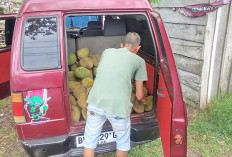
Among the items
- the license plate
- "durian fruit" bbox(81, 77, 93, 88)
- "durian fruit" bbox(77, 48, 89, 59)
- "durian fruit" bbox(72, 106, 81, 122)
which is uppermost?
"durian fruit" bbox(77, 48, 89, 59)

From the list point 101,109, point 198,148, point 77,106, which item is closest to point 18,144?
A: point 77,106

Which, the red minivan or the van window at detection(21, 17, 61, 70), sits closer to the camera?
the red minivan

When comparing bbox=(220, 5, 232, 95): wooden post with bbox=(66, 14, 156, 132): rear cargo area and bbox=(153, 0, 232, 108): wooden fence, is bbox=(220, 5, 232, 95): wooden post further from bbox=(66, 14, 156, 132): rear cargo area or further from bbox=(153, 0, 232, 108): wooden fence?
bbox=(66, 14, 156, 132): rear cargo area

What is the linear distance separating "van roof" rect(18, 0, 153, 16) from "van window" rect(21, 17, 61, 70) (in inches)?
3.8

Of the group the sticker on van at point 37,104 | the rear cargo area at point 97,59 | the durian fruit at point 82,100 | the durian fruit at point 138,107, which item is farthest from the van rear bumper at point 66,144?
the durian fruit at point 82,100

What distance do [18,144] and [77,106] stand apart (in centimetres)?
111

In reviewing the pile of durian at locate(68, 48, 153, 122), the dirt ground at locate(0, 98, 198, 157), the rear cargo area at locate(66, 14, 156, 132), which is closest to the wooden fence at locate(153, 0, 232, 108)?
the dirt ground at locate(0, 98, 198, 157)

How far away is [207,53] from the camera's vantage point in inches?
142

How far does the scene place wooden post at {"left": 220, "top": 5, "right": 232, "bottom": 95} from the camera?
3.65 metres

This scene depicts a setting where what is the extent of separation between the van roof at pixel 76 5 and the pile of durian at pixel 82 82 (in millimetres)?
1024

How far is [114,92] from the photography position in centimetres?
206

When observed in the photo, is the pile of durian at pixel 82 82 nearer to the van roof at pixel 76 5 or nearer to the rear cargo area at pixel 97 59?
the rear cargo area at pixel 97 59

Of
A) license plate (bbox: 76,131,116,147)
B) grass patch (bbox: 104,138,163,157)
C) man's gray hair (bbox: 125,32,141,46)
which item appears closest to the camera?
man's gray hair (bbox: 125,32,141,46)

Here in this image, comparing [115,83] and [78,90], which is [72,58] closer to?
[78,90]
